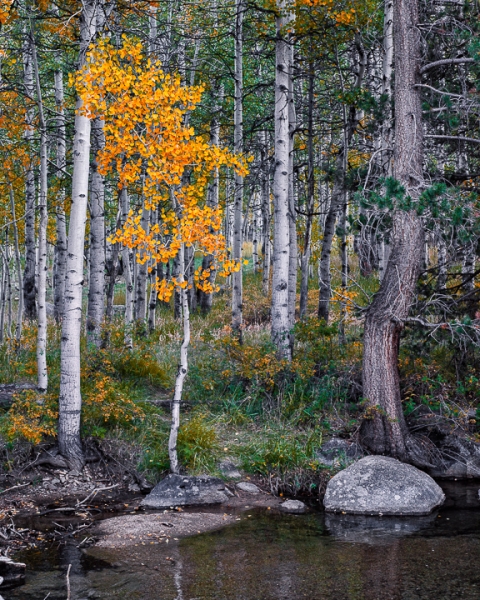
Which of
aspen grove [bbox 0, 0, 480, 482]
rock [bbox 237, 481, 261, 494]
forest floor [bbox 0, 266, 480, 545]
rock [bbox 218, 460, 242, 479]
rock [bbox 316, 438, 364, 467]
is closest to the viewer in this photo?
aspen grove [bbox 0, 0, 480, 482]

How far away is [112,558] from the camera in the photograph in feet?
23.2

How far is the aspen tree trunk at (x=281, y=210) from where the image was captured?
1147 centimetres

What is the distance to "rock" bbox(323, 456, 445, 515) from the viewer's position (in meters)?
8.79

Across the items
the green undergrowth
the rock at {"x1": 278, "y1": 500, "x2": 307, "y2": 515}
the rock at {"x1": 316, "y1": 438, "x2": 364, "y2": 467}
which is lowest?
the rock at {"x1": 278, "y1": 500, "x2": 307, "y2": 515}

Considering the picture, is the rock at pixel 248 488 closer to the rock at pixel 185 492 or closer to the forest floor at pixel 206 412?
the forest floor at pixel 206 412

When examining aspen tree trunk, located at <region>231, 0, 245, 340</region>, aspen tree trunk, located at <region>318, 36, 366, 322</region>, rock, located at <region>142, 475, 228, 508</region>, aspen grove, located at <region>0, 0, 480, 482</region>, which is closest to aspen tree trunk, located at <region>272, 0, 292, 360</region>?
aspen grove, located at <region>0, 0, 480, 482</region>

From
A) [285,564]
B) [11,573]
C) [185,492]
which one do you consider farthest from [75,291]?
[285,564]

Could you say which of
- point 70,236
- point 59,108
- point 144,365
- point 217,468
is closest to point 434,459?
point 217,468

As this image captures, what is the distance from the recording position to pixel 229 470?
9.70 m

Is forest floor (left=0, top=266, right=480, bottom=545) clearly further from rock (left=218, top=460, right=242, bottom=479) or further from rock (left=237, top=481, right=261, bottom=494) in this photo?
rock (left=237, top=481, right=261, bottom=494)

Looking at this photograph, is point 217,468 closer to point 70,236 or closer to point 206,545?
point 206,545

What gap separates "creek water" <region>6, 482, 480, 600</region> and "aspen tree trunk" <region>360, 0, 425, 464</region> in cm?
205

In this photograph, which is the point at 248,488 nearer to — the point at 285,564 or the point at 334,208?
the point at 285,564

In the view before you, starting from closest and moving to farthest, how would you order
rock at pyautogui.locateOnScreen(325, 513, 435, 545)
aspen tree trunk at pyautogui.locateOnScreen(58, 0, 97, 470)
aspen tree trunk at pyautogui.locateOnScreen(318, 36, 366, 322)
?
rock at pyautogui.locateOnScreen(325, 513, 435, 545) → aspen tree trunk at pyautogui.locateOnScreen(58, 0, 97, 470) → aspen tree trunk at pyautogui.locateOnScreen(318, 36, 366, 322)
